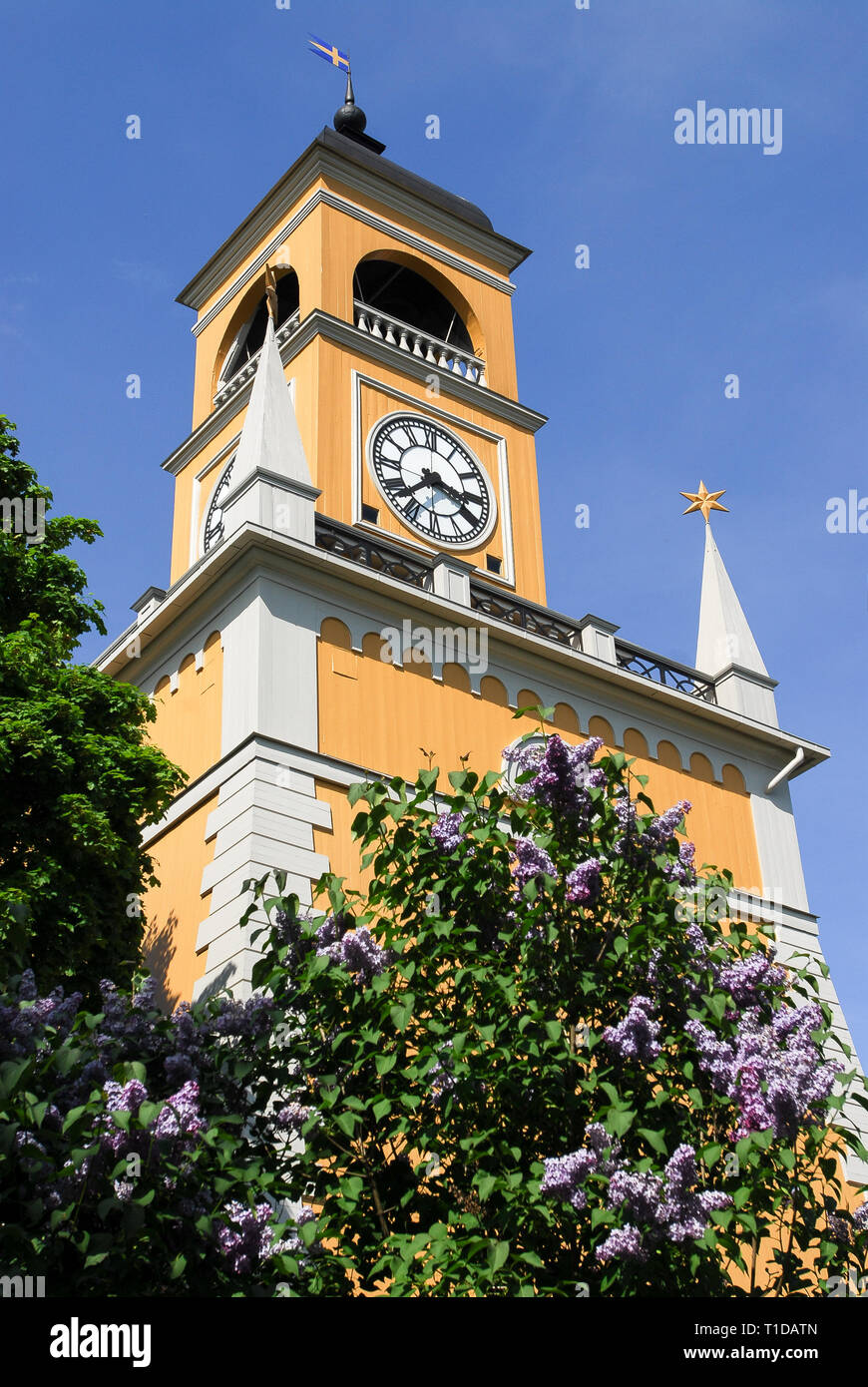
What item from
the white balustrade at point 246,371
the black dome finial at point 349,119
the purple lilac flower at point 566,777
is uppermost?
the black dome finial at point 349,119

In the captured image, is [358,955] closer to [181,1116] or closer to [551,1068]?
[551,1068]

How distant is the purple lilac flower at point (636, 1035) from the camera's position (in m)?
10.7

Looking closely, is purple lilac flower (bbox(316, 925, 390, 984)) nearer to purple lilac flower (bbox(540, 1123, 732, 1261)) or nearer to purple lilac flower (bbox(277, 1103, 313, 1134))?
purple lilac flower (bbox(277, 1103, 313, 1134))

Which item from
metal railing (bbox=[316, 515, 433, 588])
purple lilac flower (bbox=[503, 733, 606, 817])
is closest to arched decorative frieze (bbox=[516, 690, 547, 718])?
metal railing (bbox=[316, 515, 433, 588])

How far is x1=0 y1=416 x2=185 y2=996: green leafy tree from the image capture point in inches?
624

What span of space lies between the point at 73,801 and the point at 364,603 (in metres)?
6.62

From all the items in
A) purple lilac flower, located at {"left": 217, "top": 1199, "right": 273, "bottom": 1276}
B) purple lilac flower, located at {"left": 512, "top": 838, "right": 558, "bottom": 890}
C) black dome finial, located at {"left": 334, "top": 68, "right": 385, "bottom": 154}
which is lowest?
purple lilac flower, located at {"left": 217, "top": 1199, "right": 273, "bottom": 1276}

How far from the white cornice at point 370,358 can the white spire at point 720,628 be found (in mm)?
5429

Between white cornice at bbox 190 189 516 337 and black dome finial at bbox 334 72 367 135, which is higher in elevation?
black dome finial at bbox 334 72 367 135

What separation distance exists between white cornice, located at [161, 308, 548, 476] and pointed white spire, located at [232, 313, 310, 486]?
5.13m

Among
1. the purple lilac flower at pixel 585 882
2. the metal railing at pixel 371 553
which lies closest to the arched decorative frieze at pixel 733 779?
the metal railing at pixel 371 553

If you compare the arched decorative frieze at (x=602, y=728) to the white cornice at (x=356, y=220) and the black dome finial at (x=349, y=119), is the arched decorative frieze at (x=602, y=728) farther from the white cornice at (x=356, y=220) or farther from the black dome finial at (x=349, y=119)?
the black dome finial at (x=349, y=119)
